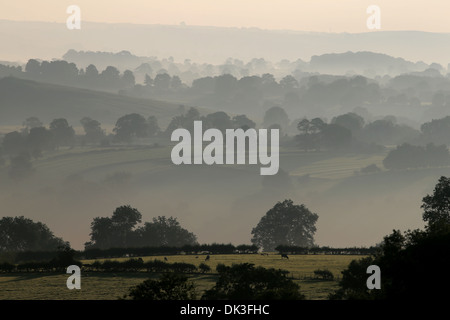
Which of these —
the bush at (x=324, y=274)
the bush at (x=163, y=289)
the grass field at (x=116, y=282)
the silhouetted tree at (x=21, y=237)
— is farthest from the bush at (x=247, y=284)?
the silhouetted tree at (x=21, y=237)

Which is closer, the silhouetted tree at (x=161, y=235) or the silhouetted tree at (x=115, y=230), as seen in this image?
the silhouetted tree at (x=161, y=235)

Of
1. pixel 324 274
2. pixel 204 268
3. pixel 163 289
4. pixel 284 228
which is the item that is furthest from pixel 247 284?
pixel 284 228

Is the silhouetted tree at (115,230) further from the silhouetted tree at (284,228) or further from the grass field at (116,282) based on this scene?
the grass field at (116,282)

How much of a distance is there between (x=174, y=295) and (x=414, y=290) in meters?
18.5

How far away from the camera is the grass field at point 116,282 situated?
8125cm

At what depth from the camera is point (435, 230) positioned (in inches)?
2491

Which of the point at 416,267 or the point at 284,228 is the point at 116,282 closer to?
the point at 416,267

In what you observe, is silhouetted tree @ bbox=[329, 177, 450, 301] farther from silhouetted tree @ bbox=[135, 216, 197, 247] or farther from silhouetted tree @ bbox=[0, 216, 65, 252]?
silhouetted tree @ bbox=[0, 216, 65, 252]

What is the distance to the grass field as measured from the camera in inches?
3199

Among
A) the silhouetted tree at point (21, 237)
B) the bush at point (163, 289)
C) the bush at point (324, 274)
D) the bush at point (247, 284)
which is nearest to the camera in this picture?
the bush at point (163, 289)

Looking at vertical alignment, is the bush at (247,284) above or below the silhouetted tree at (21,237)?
below

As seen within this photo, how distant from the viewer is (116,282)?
290 ft

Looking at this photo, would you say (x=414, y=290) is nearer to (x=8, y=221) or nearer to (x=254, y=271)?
(x=254, y=271)
